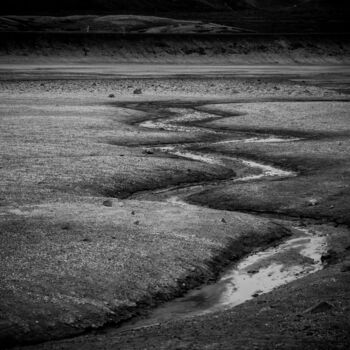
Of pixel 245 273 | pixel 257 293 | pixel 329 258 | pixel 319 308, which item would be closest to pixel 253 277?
pixel 245 273

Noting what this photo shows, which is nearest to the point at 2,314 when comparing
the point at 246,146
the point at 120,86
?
the point at 246,146

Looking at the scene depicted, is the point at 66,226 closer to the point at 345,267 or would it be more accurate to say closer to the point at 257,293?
the point at 257,293

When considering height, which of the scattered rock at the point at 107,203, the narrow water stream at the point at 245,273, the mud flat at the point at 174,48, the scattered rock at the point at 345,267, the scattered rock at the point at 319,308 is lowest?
the mud flat at the point at 174,48

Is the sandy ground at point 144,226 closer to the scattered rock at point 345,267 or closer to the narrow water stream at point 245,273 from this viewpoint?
the scattered rock at point 345,267

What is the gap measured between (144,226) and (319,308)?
6.65 metres

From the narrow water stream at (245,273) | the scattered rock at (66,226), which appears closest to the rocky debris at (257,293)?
the narrow water stream at (245,273)

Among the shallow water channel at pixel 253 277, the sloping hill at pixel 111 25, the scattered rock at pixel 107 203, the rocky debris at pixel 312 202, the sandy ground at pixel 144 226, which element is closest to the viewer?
the sandy ground at pixel 144 226

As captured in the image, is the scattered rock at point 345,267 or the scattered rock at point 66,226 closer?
the scattered rock at point 345,267

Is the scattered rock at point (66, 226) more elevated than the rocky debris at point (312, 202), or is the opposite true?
the scattered rock at point (66, 226)

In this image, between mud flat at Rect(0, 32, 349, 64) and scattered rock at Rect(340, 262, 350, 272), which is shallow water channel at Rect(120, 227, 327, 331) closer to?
scattered rock at Rect(340, 262, 350, 272)

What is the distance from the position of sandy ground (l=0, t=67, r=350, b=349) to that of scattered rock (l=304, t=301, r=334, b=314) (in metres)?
0.12

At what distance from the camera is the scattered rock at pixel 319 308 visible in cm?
1262

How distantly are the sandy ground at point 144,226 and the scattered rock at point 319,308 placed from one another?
117mm

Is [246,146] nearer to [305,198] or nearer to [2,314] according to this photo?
[305,198]
